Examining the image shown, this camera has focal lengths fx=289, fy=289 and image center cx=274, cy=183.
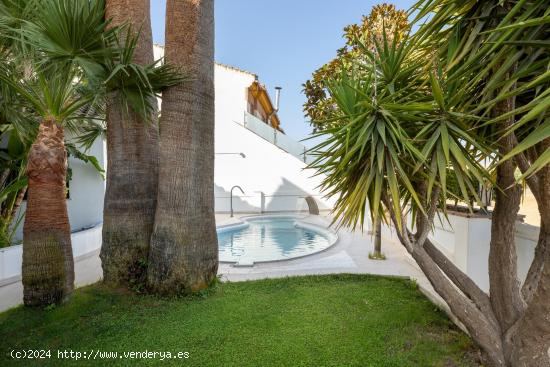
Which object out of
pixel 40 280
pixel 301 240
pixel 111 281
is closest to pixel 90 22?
pixel 40 280

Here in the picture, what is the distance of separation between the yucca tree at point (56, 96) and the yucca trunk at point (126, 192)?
0.67m

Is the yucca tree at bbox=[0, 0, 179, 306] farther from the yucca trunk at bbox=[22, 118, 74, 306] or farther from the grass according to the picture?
the grass

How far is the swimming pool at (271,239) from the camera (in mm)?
10461

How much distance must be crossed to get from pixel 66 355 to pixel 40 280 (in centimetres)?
160

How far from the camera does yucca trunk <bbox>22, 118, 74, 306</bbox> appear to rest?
4648 millimetres

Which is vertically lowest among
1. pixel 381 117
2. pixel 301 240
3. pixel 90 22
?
pixel 301 240

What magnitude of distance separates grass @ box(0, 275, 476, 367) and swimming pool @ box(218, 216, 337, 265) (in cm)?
318

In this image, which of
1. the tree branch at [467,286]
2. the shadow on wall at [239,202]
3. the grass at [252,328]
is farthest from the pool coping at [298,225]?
the tree branch at [467,286]

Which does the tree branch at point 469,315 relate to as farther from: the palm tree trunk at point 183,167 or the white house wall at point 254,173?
the white house wall at point 254,173

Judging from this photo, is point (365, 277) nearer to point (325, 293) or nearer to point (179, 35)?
point (325, 293)

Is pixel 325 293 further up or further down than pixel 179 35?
further down

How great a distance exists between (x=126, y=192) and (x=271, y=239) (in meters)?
8.90

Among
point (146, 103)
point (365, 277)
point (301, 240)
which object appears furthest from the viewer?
point (301, 240)

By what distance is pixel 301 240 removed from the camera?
44.0 feet
